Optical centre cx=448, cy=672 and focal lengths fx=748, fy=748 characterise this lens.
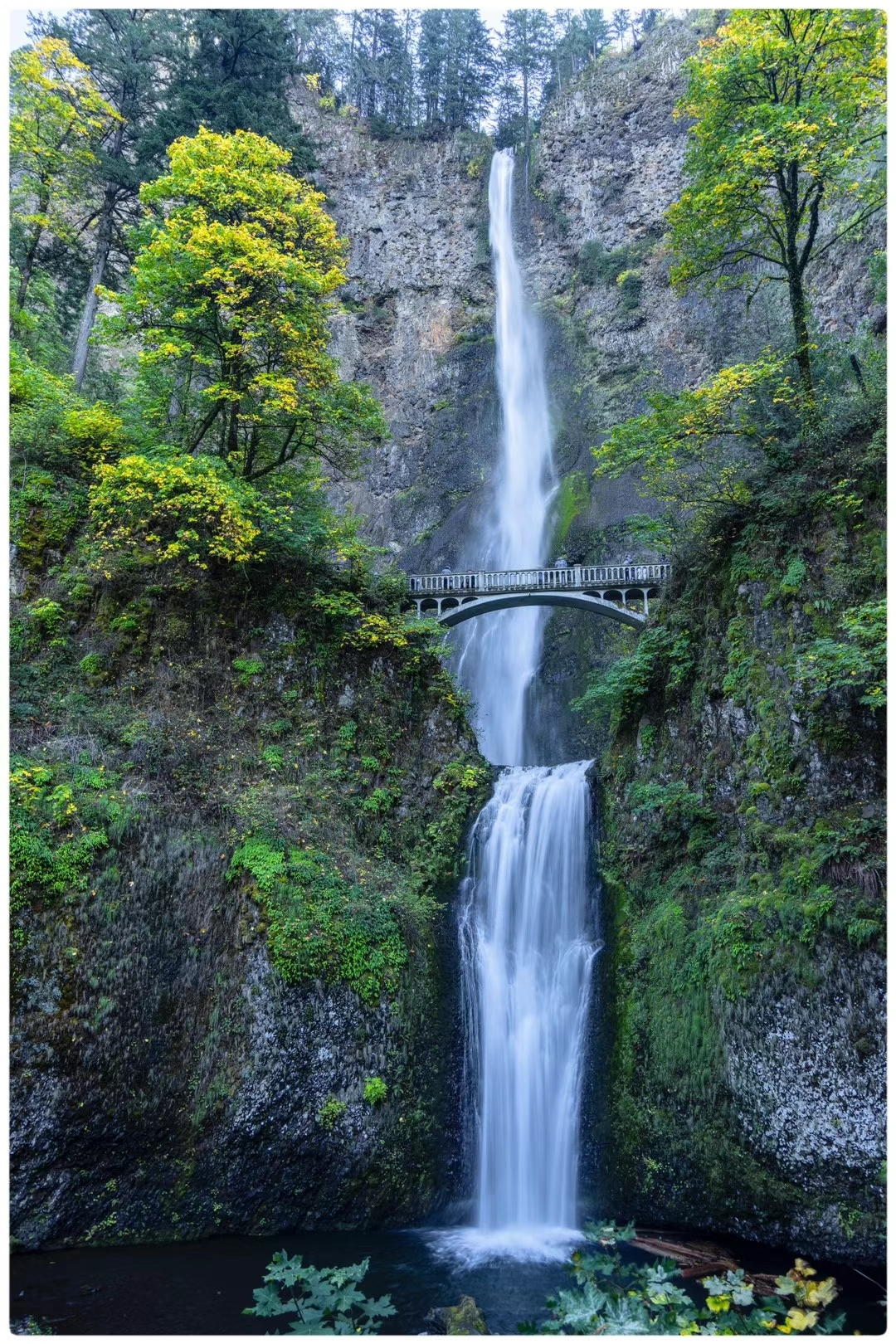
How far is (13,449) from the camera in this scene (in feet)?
42.1

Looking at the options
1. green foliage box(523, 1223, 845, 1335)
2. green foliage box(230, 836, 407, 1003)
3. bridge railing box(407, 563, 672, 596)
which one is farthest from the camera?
bridge railing box(407, 563, 672, 596)

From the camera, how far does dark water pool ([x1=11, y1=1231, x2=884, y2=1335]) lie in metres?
6.72

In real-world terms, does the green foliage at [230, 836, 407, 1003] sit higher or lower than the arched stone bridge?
lower

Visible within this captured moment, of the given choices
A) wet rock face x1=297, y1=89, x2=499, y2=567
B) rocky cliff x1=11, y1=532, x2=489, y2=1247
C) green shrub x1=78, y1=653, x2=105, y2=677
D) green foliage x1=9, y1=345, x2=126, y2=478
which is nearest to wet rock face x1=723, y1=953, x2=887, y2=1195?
rocky cliff x1=11, y1=532, x2=489, y2=1247

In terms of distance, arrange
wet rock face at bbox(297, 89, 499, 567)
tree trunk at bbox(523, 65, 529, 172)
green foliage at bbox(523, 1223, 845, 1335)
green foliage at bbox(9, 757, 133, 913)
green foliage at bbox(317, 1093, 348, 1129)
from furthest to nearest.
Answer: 1. tree trunk at bbox(523, 65, 529, 172)
2. wet rock face at bbox(297, 89, 499, 567)
3. green foliage at bbox(317, 1093, 348, 1129)
4. green foliage at bbox(9, 757, 133, 913)
5. green foliage at bbox(523, 1223, 845, 1335)

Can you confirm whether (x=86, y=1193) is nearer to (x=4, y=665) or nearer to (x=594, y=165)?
(x=4, y=665)

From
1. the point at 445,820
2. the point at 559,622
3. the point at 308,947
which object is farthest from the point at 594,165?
the point at 308,947

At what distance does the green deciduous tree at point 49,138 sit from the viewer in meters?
14.2

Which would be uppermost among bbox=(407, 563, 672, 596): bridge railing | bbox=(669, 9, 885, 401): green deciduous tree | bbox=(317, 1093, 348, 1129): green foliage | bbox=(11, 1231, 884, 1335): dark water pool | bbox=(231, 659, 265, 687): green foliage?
bbox=(669, 9, 885, 401): green deciduous tree

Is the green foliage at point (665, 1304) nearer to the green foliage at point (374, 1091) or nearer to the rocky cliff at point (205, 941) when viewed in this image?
the green foliage at point (374, 1091)

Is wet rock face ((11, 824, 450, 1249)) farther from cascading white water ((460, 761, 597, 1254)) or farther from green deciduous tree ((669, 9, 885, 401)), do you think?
green deciduous tree ((669, 9, 885, 401))

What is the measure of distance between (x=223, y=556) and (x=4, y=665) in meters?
6.53

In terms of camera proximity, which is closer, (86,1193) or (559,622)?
(86,1193)

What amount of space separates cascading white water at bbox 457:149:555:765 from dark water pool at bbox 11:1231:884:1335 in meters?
11.3
